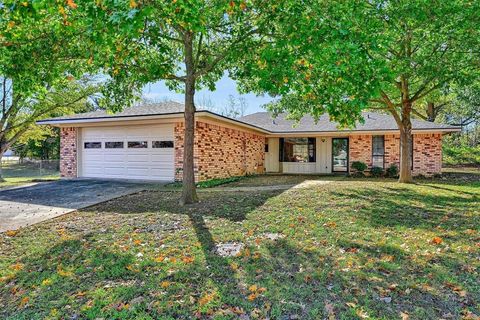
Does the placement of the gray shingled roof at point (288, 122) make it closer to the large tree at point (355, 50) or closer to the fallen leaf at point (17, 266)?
the large tree at point (355, 50)

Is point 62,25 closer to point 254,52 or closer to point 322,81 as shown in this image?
point 254,52

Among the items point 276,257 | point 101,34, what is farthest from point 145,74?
point 276,257

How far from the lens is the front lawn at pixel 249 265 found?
10.2 feet

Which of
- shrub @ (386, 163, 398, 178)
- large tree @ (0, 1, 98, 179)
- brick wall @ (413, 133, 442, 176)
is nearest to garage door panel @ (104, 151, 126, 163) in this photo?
large tree @ (0, 1, 98, 179)

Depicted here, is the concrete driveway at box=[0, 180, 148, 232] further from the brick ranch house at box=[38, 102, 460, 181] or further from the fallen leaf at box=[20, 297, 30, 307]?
the fallen leaf at box=[20, 297, 30, 307]

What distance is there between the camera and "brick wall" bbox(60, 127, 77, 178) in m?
14.9

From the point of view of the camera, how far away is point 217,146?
1385cm

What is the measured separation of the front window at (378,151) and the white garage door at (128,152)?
1120 centimetres

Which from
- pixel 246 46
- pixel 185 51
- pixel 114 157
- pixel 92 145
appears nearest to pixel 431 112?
pixel 246 46

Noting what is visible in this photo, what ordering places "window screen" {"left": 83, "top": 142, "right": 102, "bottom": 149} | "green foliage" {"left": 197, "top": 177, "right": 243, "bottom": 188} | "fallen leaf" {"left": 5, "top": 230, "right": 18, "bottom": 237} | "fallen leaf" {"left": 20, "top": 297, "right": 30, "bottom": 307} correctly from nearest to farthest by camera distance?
"fallen leaf" {"left": 20, "top": 297, "right": 30, "bottom": 307}, "fallen leaf" {"left": 5, "top": 230, "right": 18, "bottom": 237}, "green foliage" {"left": 197, "top": 177, "right": 243, "bottom": 188}, "window screen" {"left": 83, "top": 142, "right": 102, "bottom": 149}

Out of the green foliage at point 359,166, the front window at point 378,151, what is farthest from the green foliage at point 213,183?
the front window at point 378,151

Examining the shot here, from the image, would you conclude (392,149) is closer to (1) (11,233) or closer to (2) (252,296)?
(2) (252,296)

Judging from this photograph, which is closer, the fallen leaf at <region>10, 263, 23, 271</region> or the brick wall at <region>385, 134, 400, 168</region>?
the fallen leaf at <region>10, 263, 23, 271</region>

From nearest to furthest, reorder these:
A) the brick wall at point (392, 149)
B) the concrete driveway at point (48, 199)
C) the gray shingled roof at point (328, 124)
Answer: the concrete driveway at point (48, 199) → the gray shingled roof at point (328, 124) → the brick wall at point (392, 149)
